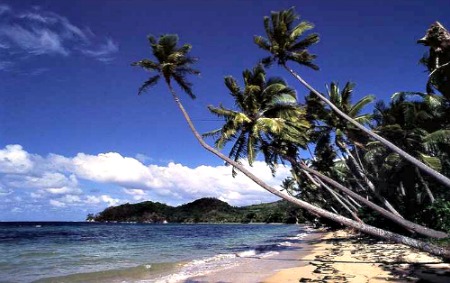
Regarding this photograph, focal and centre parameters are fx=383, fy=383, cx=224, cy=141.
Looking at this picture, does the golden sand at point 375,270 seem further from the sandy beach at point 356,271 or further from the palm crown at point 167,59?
the palm crown at point 167,59

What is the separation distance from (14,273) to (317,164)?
75.7ft

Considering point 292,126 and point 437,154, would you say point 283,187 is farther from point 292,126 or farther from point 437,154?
point 292,126

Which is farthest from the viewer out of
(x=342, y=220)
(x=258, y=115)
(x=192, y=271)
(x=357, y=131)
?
(x=357, y=131)

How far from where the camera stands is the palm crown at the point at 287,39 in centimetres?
1730

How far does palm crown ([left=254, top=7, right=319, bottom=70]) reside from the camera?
56.7ft

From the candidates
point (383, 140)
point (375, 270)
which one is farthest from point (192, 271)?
Result: point (383, 140)

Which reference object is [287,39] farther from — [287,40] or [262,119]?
[262,119]

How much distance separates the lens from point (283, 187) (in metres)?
62.8

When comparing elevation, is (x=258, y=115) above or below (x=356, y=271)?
above

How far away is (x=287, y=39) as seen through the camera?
→ 57.1 feet

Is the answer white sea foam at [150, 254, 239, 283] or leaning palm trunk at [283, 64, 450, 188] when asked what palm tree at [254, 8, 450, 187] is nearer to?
leaning palm trunk at [283, 64, 450, 188]

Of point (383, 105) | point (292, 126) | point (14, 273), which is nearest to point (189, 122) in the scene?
point (292, 126)

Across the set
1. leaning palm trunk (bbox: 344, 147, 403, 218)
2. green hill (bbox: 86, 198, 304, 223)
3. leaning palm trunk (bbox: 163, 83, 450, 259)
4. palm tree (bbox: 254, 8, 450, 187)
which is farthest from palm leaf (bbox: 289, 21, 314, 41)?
green hill (bbox: 86, 198, 304, 223)

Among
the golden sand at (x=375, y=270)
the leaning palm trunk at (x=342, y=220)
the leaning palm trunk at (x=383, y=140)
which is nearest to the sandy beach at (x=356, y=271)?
the golden sand at (x=375, y=270)
